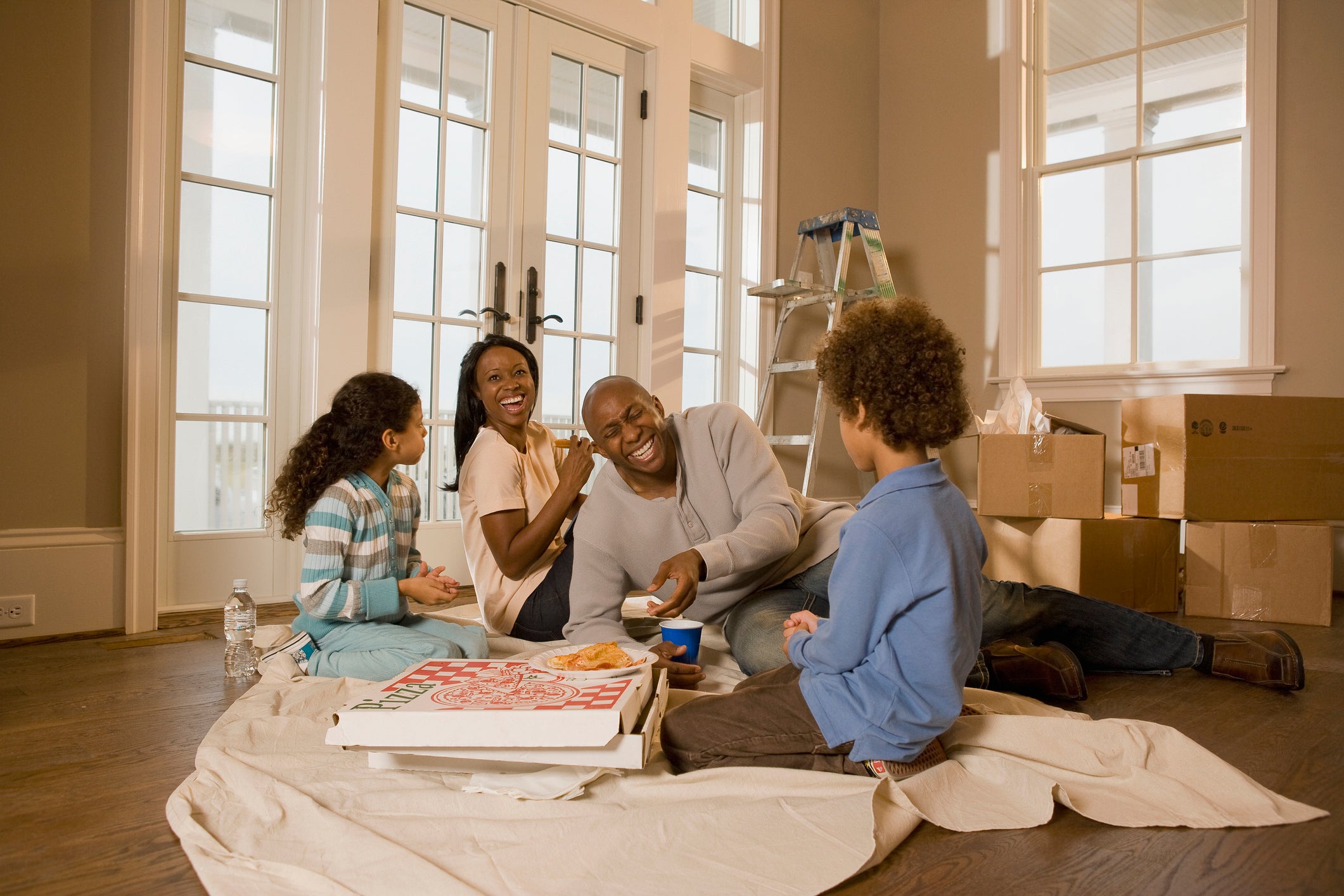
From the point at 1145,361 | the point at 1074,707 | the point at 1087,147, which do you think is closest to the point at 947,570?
the point at 1074,707

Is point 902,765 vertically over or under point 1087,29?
under

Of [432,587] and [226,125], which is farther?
[226,125]

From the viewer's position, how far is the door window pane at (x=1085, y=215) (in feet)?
13.0

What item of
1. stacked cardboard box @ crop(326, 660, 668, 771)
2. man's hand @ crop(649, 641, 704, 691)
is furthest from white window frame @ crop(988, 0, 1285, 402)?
stacked cardboard box @ crop(326, 660, 668, 771)

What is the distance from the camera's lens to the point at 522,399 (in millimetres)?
2236

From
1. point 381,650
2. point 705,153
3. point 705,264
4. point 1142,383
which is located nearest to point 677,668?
point 381,650

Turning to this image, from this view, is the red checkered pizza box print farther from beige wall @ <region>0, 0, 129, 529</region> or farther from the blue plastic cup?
beige wall @ <region>0, 0, 129, 529</region>

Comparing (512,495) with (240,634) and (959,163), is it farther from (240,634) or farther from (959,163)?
(959,163)

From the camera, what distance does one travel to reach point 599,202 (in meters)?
3.72

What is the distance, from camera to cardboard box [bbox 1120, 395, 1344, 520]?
2.89 meters

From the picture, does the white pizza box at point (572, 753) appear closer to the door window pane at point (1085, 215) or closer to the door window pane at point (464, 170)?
the door window pane at point (464, 170)

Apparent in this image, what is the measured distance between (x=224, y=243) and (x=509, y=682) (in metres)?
2.15

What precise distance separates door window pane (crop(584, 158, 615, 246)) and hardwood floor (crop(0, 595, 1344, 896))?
2214mm

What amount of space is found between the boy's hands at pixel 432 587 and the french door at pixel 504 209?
1375 mm
